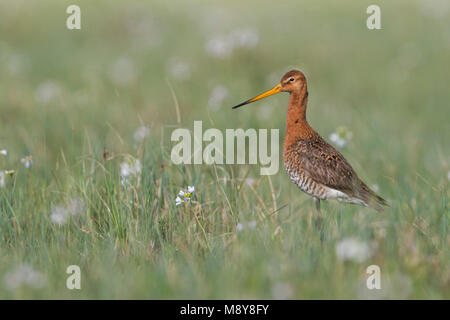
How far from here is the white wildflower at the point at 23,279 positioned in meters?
3.54

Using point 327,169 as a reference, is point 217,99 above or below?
above

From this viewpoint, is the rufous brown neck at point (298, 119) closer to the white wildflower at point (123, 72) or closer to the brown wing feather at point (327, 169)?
the brown wing feather at point (327, 169)

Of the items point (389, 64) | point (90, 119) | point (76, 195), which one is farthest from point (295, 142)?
point (389, 64)

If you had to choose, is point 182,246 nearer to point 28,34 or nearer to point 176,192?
point 176,192

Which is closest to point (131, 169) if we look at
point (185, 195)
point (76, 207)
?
point (76, 207)

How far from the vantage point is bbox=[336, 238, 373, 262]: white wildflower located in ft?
11.6

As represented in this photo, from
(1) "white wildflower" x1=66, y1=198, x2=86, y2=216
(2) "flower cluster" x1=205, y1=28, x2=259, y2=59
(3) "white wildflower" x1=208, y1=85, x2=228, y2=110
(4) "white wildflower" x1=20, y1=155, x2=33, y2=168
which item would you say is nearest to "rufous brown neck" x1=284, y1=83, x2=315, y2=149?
(1) "white wildflower" x1=66, y1=198, x2=86, y2=216

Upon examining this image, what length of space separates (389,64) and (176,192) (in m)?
7.68

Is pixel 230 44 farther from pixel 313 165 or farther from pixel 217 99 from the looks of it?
pixel 313 165

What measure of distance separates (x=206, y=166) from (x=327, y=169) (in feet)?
3.51

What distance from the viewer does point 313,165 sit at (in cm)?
491

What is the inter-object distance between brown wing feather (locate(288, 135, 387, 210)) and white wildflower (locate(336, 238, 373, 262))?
120cm

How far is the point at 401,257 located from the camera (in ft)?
12.3

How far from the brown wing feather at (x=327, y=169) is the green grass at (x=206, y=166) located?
0.61 feet
